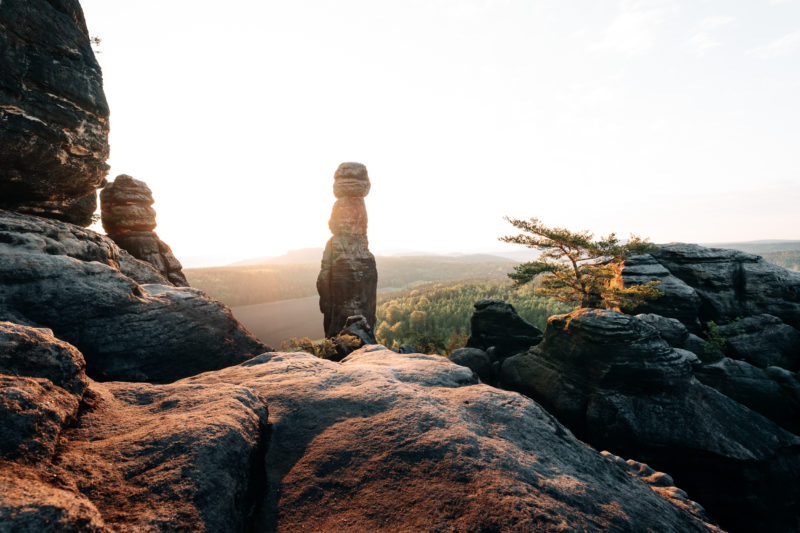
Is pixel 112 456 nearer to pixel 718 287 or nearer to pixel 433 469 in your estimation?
pixel 433 469

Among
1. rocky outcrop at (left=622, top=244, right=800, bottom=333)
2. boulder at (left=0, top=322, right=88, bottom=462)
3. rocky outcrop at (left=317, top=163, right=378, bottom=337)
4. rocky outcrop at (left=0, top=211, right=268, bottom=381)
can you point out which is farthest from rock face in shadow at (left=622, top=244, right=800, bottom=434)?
boulder at (left=0, top=322, right=88, bottom=462)

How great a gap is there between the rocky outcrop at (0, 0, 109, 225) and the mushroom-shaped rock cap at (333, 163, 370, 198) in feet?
→ 70.9

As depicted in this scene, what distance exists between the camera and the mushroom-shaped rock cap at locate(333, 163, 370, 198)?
32.5m

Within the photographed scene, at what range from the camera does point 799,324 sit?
20.0 meters

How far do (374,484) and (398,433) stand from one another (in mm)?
1156

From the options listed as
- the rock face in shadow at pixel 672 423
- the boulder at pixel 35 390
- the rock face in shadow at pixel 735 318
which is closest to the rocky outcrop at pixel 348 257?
the rock face in shadow at pixel 672 423

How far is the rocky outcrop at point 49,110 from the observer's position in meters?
8.82

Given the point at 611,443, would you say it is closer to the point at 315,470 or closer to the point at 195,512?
the point at 315,470

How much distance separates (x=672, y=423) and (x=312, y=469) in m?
15.6

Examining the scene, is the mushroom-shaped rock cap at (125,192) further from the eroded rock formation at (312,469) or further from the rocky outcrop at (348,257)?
the eroded rock formation at (312,469)

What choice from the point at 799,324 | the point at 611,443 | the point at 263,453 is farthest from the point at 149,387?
the point at 799,324

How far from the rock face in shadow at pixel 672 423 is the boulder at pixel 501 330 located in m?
10.2

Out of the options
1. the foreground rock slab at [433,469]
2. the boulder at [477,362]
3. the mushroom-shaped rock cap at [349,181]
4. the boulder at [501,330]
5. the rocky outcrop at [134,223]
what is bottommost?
the boulder at [477,362]

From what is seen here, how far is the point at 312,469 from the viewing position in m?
5.71
